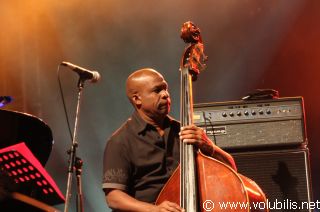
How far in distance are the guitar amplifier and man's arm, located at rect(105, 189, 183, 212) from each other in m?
1.08

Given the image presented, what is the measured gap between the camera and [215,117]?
4.14 metres

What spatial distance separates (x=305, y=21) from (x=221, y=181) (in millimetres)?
3802

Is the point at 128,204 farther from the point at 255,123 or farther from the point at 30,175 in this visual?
the point at 255,123

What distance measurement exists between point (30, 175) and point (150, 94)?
1.09m

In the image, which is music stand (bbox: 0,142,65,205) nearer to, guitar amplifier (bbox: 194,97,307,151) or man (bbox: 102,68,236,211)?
man (bbox: 102,68,236,211)

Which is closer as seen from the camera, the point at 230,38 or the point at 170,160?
the point at 170,160

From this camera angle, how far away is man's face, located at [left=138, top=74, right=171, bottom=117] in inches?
138

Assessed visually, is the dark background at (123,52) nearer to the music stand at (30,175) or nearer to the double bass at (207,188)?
the double bass at (207,188)

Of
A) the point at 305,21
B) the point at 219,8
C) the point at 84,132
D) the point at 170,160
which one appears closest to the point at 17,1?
the point at 84,132

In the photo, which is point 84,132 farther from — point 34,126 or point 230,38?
point 34,126

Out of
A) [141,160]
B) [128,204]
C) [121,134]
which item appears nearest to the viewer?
[128,204]

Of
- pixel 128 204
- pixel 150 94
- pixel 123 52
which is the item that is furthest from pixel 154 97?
pixel 123 52

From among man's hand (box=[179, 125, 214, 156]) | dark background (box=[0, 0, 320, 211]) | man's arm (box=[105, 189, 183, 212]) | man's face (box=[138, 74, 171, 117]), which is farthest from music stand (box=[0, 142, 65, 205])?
dark background (box=[0, 0, 320, 211])

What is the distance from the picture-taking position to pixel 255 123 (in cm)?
401
